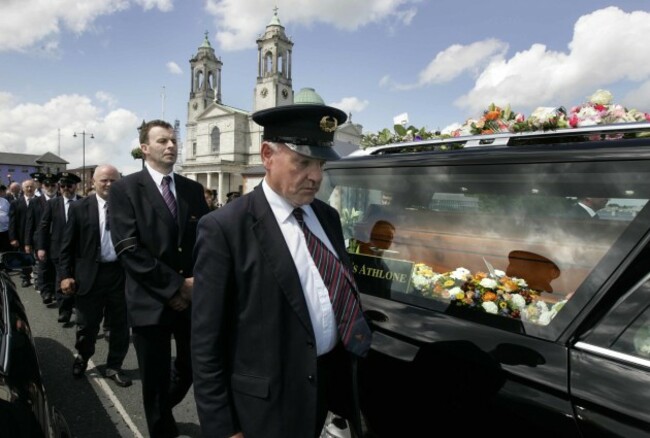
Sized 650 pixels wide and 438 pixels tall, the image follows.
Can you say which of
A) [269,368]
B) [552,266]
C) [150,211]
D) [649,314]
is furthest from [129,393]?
[649,314]

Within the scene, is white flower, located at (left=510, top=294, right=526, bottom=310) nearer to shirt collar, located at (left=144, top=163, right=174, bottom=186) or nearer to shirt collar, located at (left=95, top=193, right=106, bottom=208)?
shirt collar, located at (left=144, top=163, right=174, bottom=186)

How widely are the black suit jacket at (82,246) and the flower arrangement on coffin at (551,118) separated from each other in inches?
138

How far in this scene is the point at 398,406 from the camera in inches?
71.9

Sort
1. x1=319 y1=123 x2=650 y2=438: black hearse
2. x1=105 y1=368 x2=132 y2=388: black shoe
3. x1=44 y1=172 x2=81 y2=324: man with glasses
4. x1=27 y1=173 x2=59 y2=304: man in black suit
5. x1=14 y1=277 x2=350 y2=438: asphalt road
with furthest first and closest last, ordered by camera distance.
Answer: x1=27 y1=173 x2=59 y2=304: man in black suit → x1=44 y1=172 x2=81 y2=324: man with glasses → x1=105 y1=368 x2=132 y2=388: black shoe → x1=14 y1=277 x2=350 y2=438: asphalt road → x1=319 y1=123 x2=650 y2=438: black hearse

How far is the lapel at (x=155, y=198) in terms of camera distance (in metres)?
2.69

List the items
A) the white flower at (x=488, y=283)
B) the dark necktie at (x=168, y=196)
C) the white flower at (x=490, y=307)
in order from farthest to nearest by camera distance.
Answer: the dark necktie at (x=168, y=196)
the white flower at (x=488, y=283)
the white flower at (x=490, y=307)

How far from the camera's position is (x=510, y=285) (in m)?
1.88

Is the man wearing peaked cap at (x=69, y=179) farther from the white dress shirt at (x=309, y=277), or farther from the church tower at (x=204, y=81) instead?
the church tower at (x=204, y=81)

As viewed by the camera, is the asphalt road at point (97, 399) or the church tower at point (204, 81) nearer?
the asphalt road at point (97, 399)

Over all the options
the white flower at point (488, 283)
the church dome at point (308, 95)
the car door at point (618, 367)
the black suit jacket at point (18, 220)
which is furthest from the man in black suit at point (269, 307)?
the church dome at point (308, 95)

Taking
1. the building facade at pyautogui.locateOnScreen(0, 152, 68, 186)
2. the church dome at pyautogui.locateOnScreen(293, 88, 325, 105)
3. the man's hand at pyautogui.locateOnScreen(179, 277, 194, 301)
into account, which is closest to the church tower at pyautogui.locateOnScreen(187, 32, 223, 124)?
the church dome at pyautogui.locateOnScreen(293, 88, 325, 105)

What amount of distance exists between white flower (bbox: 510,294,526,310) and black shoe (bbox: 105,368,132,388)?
3665mm

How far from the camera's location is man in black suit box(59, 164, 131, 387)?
12.8ft

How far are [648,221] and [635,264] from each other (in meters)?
0.16
